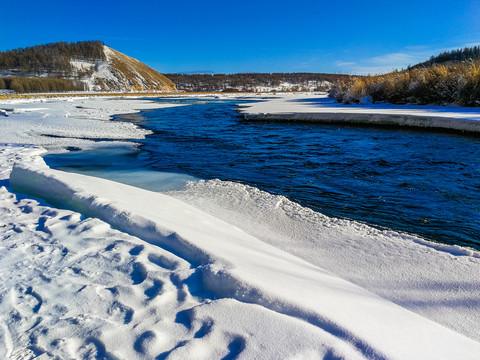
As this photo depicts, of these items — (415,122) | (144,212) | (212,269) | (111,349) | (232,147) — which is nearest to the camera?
(111,349)

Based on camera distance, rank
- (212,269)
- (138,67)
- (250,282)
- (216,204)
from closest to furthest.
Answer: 1. (250,282)
2. (212,269)
3. (216,204)
4. (138,67)

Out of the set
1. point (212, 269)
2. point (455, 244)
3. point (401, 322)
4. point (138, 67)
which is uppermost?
point (138, 67)

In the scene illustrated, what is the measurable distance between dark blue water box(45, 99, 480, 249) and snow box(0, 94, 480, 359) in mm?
716

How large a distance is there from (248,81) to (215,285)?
358ft

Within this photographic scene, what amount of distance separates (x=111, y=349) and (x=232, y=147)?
7070mm

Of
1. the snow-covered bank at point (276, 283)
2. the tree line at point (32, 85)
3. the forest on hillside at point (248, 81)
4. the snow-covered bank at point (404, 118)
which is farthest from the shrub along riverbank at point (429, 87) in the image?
the forest on hillside at point (248, 81)

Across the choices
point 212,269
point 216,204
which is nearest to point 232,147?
point 216,204

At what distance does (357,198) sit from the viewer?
4.17 meters

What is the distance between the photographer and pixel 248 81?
346ft

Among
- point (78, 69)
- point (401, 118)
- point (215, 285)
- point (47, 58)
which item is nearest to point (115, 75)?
point (78, 69)

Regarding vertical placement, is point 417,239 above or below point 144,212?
below

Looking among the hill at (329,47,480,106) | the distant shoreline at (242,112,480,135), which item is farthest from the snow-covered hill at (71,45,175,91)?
the distant shoreline at (242,112,480,135)

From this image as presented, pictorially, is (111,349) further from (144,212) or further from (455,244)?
(455,244)

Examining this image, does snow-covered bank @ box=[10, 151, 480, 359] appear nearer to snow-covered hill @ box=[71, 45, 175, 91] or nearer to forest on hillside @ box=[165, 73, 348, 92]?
snow-covered hill @ box=[71, 45, 175, 91]
